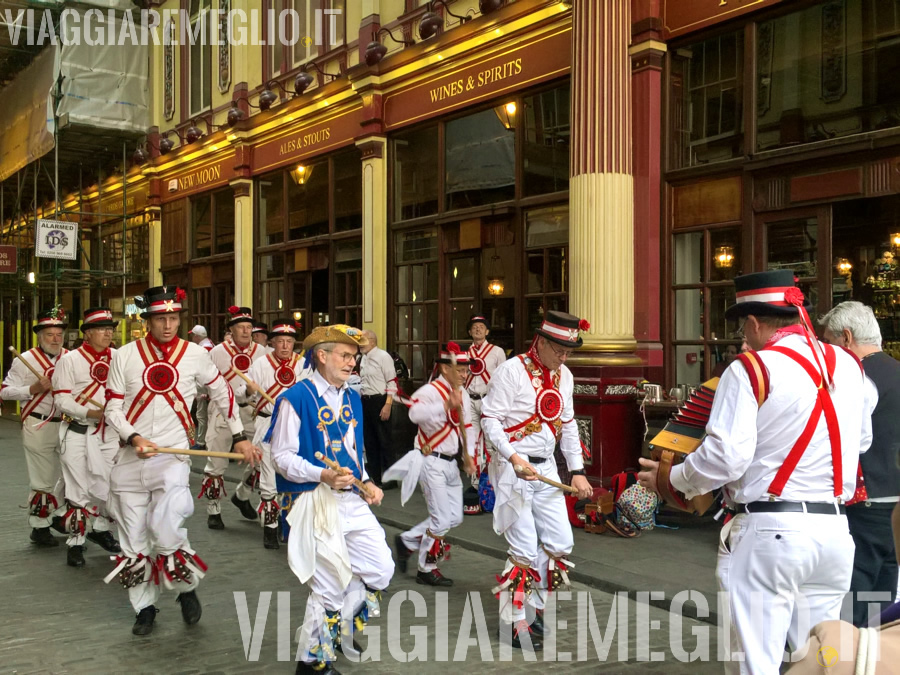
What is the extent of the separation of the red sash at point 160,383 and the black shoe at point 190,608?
3.77ft

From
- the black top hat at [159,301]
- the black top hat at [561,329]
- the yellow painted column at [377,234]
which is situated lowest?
the black top hat at [561,329]

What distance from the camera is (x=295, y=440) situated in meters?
4.99

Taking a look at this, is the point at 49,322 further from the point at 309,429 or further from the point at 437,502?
the point at 309,429

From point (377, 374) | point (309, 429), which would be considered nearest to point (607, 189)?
point (377, 374)

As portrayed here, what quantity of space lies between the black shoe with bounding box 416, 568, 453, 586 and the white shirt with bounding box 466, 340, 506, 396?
4184 mm

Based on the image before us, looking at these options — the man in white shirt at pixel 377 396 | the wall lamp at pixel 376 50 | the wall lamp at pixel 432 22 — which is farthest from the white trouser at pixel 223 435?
the wall lamp at pixel 376 50

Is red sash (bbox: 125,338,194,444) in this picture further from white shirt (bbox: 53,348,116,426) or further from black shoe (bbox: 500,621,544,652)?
black shoe (bbox: 500,621,544,652)

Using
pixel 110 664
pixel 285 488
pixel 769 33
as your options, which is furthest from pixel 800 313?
pixel 769 33

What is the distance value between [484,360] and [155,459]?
5815 millimetres

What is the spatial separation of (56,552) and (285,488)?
450 centimetres

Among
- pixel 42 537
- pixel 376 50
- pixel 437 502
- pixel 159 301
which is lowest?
pixel 42 537

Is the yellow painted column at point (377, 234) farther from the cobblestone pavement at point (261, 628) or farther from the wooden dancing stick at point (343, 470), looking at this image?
the wooden dancing stick at point (343, 470)

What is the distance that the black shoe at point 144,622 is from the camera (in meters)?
5.76

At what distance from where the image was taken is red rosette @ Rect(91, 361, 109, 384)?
326 inches
